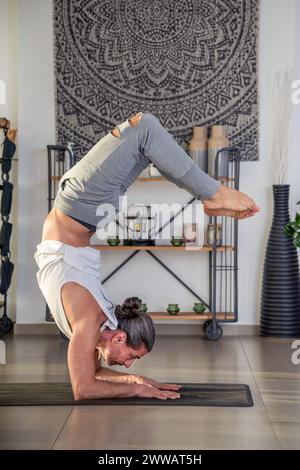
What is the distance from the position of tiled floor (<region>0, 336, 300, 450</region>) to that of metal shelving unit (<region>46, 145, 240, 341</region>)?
940 millimetres

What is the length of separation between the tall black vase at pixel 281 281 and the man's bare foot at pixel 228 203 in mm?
2805

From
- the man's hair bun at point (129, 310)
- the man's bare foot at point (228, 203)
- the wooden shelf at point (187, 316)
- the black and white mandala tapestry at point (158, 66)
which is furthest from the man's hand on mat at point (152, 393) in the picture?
the black and white mandala tapestry at point (158, 66)

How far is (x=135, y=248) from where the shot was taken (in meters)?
6.41

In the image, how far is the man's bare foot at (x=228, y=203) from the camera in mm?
3584

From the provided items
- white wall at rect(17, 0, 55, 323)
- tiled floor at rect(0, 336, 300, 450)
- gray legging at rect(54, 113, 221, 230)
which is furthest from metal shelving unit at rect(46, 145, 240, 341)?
gray legging at rect(54, 113, 221, 230)

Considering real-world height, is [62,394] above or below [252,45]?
below

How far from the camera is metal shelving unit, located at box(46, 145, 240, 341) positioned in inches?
252

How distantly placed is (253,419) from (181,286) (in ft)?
9.77

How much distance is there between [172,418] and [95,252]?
957 mm

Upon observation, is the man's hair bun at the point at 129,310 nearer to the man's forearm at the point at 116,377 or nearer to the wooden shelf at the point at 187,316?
the man's forearm at the point at 116,377
